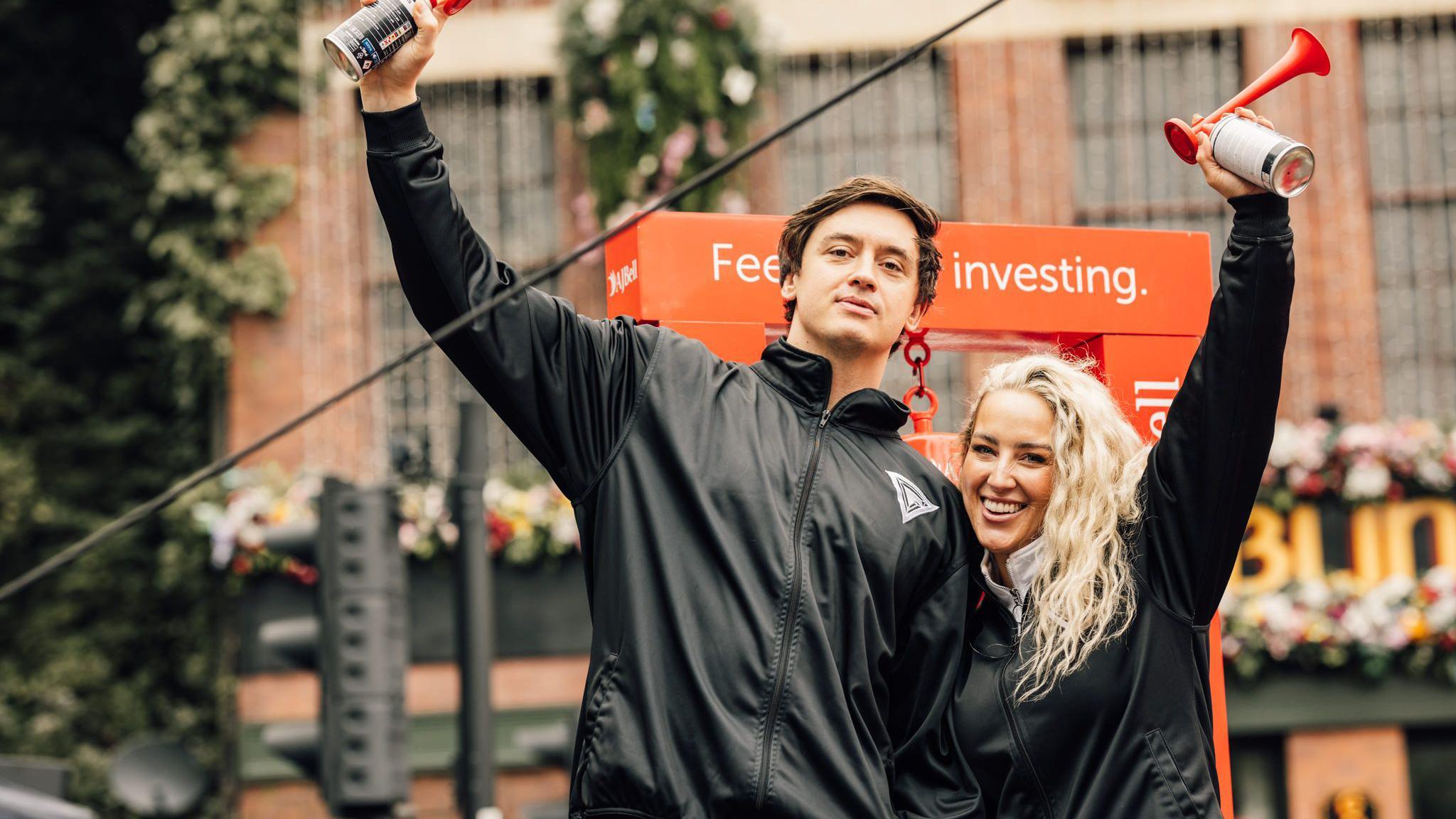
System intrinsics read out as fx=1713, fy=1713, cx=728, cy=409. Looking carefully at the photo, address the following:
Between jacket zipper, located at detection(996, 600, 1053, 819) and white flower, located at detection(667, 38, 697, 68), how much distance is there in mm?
8795

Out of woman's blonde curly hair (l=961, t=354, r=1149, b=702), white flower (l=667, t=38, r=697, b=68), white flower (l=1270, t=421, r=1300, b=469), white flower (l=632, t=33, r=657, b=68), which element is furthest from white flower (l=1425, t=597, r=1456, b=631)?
woman's blonde curly hair (l=961, t=354, r=1149, b=702)

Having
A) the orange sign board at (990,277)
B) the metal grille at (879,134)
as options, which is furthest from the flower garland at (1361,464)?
the orange sign board at (990,277)

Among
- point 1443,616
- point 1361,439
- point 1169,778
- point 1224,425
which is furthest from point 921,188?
point 1169,778

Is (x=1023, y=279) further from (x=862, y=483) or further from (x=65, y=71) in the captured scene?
(x=65, y=71)

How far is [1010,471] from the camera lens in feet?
10.6

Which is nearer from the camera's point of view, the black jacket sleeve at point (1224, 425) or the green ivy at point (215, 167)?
the black jacket sleeve at point (1224, 425)

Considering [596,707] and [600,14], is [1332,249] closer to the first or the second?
[600,14]

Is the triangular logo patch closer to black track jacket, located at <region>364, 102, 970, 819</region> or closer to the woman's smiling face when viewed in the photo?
black track jacket, located at <region>364, 102, 970, 819</region>

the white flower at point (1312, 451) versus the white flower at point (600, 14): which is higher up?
the white flower at point (600, 14)

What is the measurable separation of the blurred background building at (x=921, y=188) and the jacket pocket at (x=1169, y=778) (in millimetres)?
8428

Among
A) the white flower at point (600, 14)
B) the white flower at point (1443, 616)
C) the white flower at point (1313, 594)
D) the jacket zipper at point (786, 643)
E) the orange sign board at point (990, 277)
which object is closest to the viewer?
the jacket zipper at point (786, 643)

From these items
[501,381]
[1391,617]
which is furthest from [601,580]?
[1391,617]

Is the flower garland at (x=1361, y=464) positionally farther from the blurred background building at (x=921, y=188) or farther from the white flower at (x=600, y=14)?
the white flower at (x=600, y=14)

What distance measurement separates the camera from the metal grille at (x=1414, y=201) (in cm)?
1162
